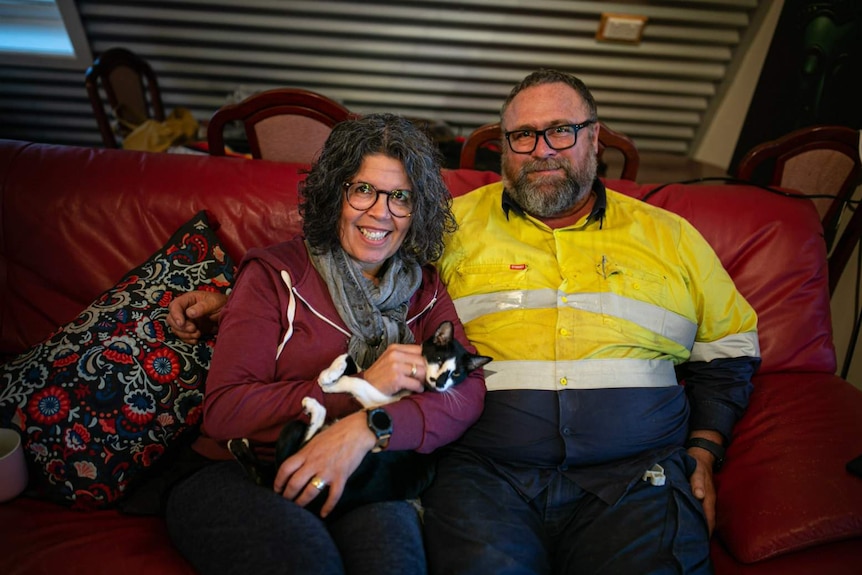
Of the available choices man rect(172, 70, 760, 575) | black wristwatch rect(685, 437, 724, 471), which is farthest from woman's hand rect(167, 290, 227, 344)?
black wristwatch rect(685, 437, 724, 471)

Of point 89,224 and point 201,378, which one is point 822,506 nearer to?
point 201,378

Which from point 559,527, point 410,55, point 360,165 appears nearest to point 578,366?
point 559,527

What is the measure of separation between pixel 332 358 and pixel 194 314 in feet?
1.41

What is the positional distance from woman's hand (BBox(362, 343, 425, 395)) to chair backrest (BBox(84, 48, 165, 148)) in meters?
2.87

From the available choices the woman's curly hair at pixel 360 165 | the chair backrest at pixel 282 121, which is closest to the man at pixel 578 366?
the woman's curly hair at pixel 360 165

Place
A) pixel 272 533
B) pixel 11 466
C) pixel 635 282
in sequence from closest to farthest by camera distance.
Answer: pixel 272 533 → pixel 11 466 → pixel 635 282

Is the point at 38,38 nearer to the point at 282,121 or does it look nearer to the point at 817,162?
the point at 282,121

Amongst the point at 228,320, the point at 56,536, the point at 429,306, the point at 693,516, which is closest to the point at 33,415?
the point at 56,536

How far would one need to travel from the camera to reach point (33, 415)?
1386 mm

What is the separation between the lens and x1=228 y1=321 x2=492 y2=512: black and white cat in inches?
48.9

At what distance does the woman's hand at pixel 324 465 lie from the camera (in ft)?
3.95

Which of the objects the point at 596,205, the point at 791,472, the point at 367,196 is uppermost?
the point at 367,196

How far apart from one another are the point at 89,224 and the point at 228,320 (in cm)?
83

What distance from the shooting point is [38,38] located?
3578 millimetres
